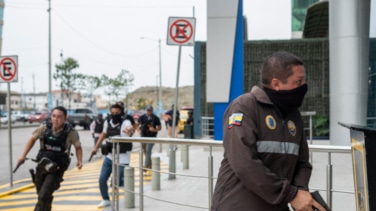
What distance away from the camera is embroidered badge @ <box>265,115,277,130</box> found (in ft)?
7.81

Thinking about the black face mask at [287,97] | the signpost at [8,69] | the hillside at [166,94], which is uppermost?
the hillside at [166,94]

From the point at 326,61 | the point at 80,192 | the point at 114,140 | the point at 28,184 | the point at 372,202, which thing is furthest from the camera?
Result: the point at 326,61

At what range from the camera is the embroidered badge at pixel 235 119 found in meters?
2.35

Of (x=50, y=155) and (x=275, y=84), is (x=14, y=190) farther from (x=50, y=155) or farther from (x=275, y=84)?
(x=275, y=84)

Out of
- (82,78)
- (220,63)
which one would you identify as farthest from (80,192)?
(82,78)

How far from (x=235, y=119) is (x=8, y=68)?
9683 millimetres

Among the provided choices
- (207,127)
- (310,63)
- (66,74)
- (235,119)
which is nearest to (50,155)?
(235,119)

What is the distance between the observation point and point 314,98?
2456cm

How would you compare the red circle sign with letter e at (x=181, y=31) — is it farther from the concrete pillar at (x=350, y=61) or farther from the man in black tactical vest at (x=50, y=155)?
the concrete pillar at (x=350, y=61)

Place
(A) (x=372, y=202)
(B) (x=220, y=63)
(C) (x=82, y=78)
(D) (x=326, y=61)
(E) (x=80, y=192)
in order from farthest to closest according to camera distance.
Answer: (C) (x=82, y=78), (D) (x=326, y=61), (E) (x=80, y=192), (B) (x=220, y=63), (A) (x=372, y=202)

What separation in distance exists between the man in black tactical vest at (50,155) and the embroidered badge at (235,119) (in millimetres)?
4189

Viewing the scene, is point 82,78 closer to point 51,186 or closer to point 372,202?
point 51,186

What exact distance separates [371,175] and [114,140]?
4218mm

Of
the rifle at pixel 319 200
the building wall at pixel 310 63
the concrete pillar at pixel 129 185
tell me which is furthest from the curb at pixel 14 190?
the building wall at pixel 310 63
